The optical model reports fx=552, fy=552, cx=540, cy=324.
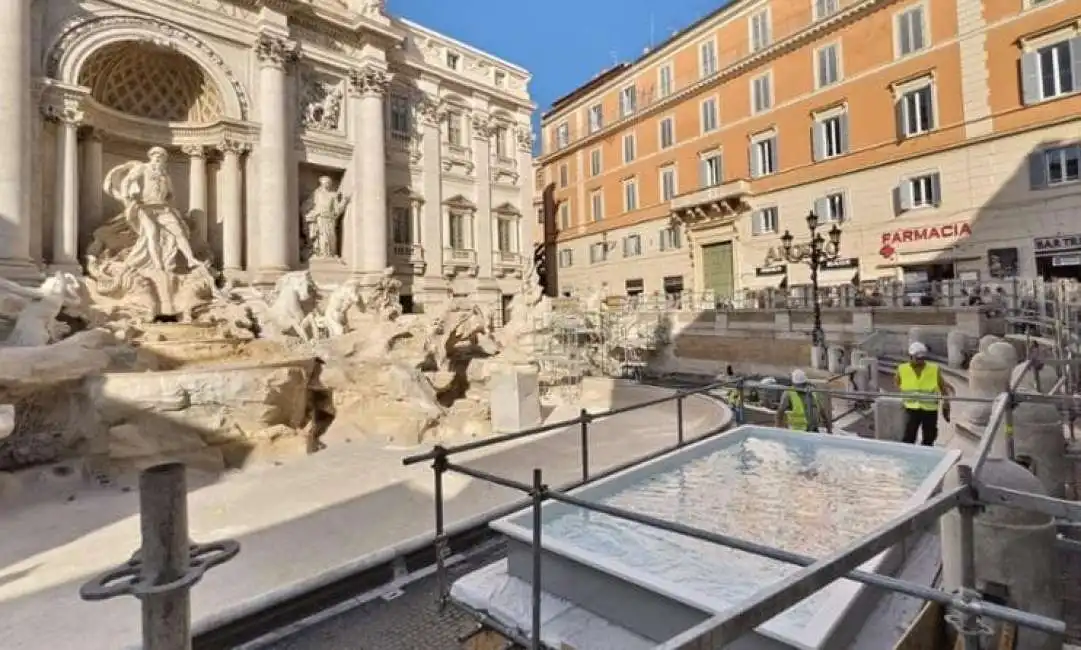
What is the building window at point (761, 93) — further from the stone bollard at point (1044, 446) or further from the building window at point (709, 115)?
the stone bollard at point (1044, 446)

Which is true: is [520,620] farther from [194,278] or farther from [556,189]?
[556,189]

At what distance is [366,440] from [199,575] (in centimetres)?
970

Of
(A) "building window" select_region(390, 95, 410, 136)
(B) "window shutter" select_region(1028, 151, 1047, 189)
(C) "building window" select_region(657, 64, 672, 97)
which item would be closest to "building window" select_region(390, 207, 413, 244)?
(A) "building window" select_region(390, 95, 410, 136)

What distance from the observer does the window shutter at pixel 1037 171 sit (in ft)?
56.1

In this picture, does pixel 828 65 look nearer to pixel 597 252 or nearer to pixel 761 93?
pixel 761 93

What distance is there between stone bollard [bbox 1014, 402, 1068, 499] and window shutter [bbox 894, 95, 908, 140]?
20.5 meters

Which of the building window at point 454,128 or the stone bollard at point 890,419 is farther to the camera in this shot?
the building window at point 454,128

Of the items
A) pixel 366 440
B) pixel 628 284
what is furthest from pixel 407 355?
pixel 628 284

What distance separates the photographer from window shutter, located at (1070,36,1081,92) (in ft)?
53.4

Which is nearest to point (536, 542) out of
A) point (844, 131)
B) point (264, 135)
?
point (264, 135)

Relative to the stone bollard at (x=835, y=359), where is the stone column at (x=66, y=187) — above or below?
above

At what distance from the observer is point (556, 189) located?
38562 millimetres

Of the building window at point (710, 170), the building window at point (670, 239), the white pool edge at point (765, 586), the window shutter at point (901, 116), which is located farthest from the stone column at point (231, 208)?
the window shutter at point (901, 116)

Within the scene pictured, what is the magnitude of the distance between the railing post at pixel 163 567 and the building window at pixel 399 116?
23506mm
